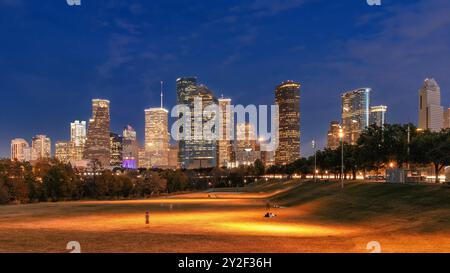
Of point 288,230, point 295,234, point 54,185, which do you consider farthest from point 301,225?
point 54,185

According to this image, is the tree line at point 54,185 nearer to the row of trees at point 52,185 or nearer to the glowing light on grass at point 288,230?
the row of trees at point 52,185

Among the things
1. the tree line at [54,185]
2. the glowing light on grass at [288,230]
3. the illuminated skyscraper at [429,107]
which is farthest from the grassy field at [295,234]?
the illuminated skyscraper at [429,107]

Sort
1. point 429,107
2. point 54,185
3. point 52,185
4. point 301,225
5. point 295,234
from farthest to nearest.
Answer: point 429,107, point 54,185, point 52,185, point 301,225, point 295,234

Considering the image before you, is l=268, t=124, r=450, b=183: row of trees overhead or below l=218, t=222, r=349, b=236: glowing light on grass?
overhead

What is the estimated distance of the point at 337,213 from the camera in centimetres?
4525

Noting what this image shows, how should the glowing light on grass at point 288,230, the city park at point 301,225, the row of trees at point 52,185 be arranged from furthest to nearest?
the row of trees at point 52,185
the glowing light on grass at point 288,230
the city park at point 301,225

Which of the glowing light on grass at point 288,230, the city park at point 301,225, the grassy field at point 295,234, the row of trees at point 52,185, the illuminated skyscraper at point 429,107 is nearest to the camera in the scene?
the grassy field at point 295,234

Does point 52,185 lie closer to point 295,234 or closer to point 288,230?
point 288,230

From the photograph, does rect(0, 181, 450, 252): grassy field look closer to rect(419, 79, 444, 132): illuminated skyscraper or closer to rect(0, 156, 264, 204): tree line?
rect(0, 156, 264, 204): tree line

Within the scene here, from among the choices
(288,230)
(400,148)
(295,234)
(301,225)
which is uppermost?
(400,148)

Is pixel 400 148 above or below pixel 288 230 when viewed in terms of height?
above

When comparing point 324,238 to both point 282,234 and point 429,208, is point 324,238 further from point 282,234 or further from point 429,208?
point 429,208

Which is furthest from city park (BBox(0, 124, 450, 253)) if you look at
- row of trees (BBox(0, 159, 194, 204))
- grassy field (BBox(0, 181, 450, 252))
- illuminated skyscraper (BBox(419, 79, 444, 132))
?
illuminated skyscraper (BBox(419, 79, 444, 132))
